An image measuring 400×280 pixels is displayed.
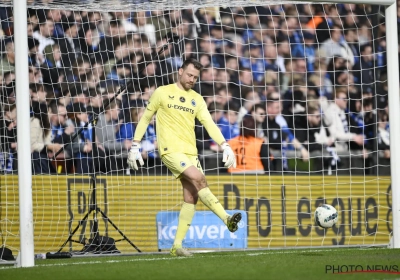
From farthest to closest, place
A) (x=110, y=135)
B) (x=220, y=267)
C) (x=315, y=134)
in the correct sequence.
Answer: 1. (x=315, y=134)
2. (x=110, y=135)
3. (x=220, y=267)

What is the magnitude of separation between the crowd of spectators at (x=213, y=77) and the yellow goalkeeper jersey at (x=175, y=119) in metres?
2.92

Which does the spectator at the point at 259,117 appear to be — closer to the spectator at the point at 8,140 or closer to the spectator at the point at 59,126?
the spectator at the point at 59,126

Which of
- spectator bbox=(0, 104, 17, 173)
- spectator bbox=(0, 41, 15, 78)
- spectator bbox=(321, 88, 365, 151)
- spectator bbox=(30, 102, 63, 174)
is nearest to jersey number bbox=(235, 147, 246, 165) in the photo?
spectator bbox=(321, 88, 365, 151)

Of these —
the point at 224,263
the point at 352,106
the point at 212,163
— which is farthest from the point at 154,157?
the point at 224,263

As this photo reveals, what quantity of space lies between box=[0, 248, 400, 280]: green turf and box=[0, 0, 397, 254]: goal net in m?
2.79

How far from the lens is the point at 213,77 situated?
1271 cm

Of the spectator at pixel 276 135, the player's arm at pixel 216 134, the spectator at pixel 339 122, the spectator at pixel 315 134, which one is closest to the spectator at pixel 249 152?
the spectator at pixel 276 135

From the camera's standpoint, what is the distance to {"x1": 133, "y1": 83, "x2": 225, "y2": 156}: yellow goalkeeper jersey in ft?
28.5

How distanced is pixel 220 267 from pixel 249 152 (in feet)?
17.9

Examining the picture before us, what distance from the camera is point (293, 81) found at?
1313 centimetres

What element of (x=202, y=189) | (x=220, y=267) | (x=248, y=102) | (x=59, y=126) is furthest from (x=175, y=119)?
(x=248, y=102)

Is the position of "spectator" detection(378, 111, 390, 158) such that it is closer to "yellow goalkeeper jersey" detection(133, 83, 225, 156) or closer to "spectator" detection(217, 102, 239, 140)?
"spectator" detection(217, 102, 239, 140)

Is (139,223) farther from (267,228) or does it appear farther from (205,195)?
(205,195)

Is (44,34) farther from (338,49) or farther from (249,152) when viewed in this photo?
(338,49)
